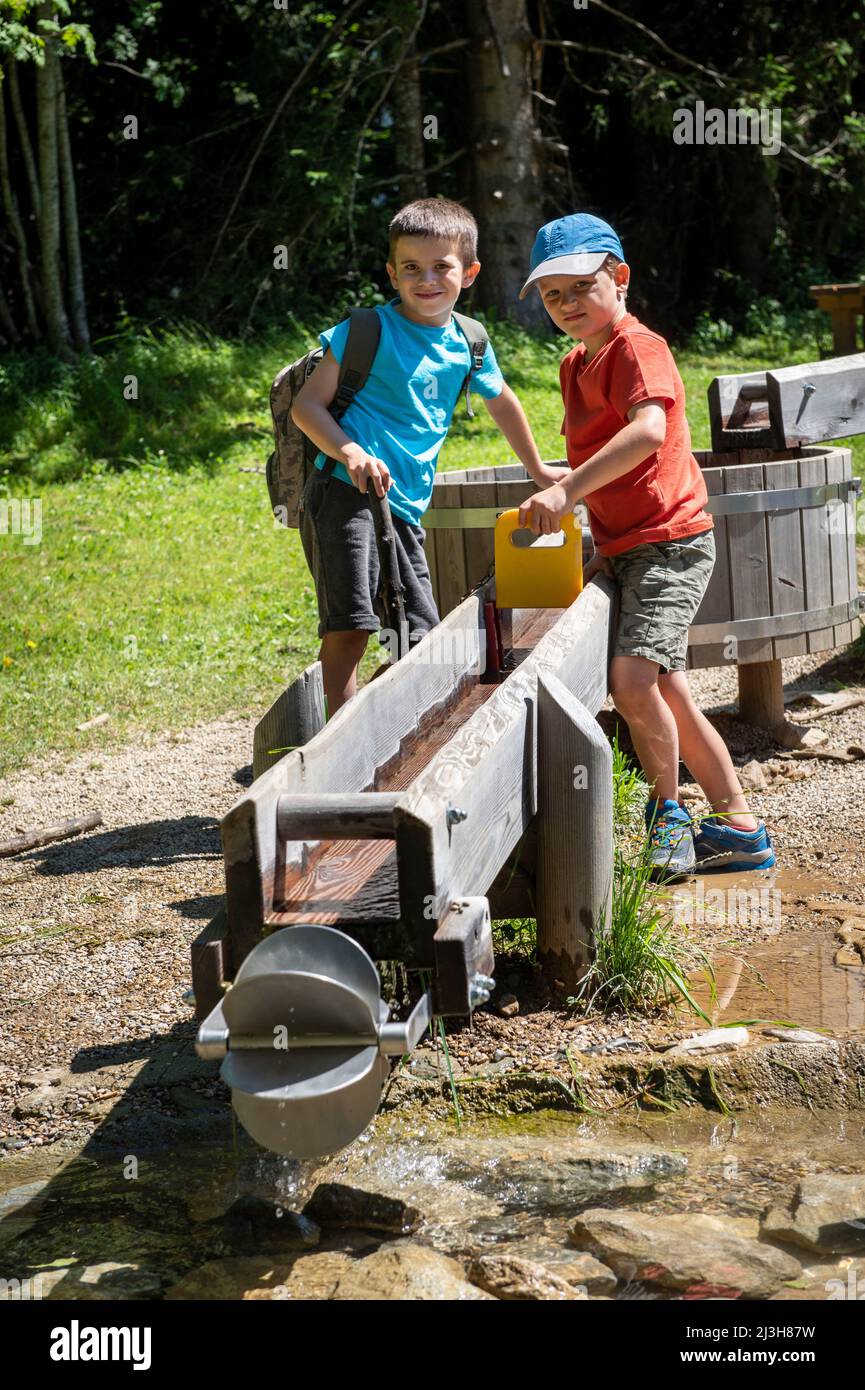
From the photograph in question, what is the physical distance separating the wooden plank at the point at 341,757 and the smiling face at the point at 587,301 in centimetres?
83

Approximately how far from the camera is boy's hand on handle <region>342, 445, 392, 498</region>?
3.96 m

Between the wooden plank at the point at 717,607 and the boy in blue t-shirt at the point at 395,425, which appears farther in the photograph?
the wooden plank at the point at 717,607

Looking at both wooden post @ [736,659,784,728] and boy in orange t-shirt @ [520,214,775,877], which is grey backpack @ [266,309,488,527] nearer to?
boy in orange t-shirt @ [520,214,775,877]

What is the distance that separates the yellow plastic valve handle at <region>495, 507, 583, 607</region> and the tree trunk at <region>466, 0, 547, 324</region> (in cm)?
1152

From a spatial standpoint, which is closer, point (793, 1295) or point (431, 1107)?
point (793, 1295)

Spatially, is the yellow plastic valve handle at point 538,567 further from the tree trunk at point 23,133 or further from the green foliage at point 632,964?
the tree trunk at point 23,133

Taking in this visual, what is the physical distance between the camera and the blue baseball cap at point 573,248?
159 inches

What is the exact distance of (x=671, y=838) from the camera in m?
4.12

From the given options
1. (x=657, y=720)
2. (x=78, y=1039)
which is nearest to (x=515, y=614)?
Result: (x=657, y=720)

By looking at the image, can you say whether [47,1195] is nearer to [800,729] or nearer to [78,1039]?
[78,1039]

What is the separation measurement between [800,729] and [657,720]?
1.79 meters

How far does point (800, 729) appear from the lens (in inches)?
228

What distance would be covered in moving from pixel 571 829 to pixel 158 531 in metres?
7.05

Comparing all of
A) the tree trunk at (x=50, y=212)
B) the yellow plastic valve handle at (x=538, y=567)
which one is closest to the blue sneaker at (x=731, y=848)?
the yellow plastic valve handle at (x=538, y=567)
